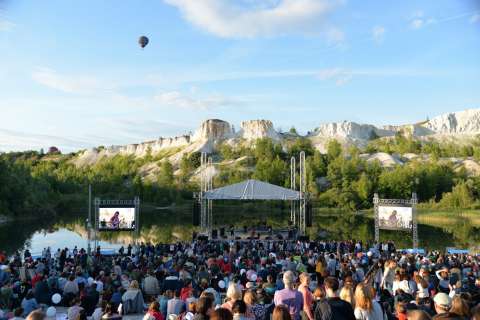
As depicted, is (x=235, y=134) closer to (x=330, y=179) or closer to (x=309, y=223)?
(x=330, y=179)

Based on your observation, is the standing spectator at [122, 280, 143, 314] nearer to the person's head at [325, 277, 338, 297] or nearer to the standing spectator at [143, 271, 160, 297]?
the standing spectator at [143, 271, 160, 297]

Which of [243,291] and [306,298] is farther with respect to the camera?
[243,291]

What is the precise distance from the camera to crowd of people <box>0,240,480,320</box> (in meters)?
4.36

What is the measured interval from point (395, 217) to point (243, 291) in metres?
16.3

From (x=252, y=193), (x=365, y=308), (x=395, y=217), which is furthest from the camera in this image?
(x=252, y=193)

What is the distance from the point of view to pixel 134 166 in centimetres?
11531

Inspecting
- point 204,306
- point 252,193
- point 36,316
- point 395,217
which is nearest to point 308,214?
point 252,193

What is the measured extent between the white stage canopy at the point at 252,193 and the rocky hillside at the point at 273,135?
8630cm

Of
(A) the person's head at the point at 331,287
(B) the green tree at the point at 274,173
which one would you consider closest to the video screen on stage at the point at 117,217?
(A) the person's head at the point at 331,287

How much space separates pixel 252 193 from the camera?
83.0 feet

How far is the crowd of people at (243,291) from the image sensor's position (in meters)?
4.36

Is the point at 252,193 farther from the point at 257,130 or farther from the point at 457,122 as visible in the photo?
the point at 457,122

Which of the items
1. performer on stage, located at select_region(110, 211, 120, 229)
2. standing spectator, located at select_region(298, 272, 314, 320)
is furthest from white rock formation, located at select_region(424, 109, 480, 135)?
standing spectator, located at select_region(298, 272, 314, 320)

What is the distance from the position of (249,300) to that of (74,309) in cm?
279
